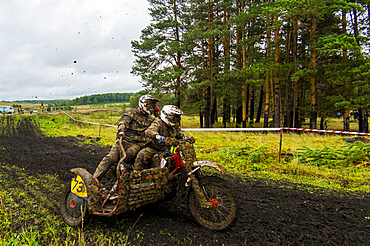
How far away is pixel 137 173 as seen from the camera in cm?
346

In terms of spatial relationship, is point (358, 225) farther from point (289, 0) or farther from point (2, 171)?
point (289, 0)

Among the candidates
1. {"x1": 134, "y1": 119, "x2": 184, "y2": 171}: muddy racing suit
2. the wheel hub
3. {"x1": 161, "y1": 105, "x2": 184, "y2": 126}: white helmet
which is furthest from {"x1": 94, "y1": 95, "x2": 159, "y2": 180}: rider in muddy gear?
the wheel hub

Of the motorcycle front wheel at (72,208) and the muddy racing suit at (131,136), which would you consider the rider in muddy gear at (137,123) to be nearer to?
the muddy racing suit at (131,136)

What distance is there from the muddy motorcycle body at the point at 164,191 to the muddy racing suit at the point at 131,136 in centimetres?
65

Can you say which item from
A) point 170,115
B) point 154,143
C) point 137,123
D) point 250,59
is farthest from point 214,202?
point 250,59

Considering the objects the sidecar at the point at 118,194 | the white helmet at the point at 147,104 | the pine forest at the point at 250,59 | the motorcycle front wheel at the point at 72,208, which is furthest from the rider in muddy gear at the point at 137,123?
the pine forest at the point at 250,59

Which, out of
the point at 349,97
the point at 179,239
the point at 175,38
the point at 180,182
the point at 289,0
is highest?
the point at 175,38

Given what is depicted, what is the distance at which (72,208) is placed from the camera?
12.3 feet

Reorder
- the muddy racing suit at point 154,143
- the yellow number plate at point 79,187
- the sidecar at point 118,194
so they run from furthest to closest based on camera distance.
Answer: the muddy racing suit at point 154,143 → the yellow number plate at point 79,187 → the sidecar at point 118,194

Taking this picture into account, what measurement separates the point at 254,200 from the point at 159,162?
2.44 meters

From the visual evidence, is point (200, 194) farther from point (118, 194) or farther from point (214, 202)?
point (118, 194)

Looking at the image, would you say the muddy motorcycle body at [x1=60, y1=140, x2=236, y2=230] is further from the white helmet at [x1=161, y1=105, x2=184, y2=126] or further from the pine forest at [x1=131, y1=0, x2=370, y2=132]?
the pine forest at [x1=131, y1=0, x2=370, y2=132]

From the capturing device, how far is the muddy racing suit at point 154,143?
3.92 m

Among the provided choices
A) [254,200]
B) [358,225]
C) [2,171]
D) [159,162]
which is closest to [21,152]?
[2,171]
